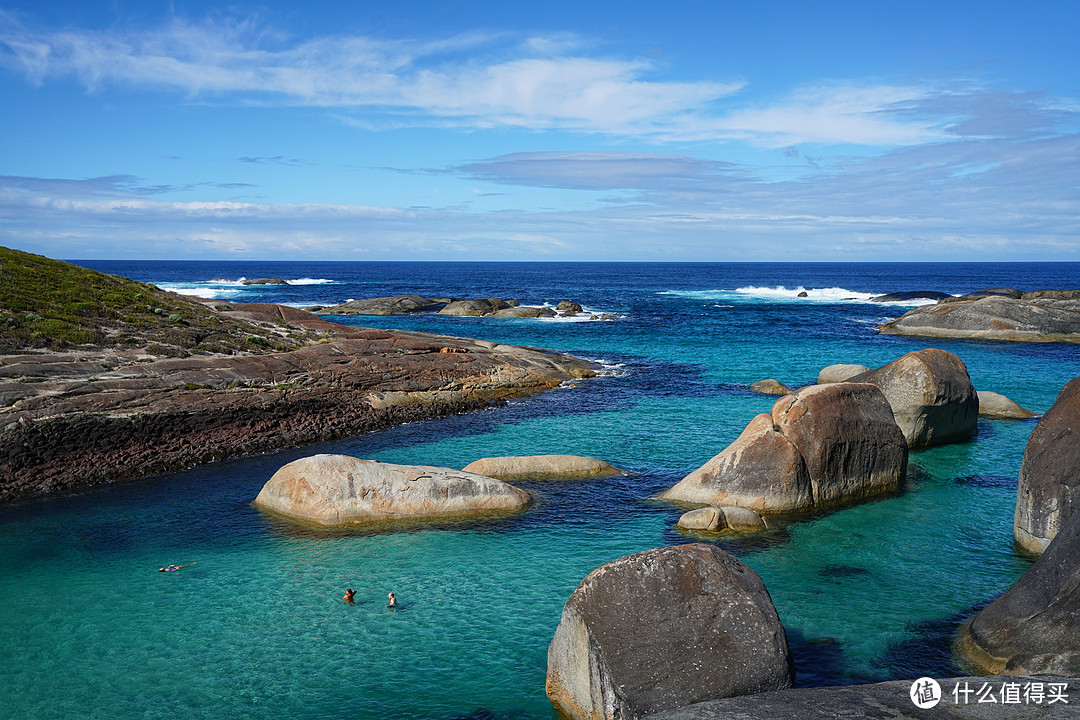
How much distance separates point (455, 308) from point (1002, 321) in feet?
166

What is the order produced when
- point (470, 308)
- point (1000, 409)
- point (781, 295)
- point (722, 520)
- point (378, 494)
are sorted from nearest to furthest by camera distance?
1. point (722, 520)
2. point (378, 494)
3. point (1000, 409)
4. point (470, 308)
5. point (781, 295)

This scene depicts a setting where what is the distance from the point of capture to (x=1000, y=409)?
28.7m

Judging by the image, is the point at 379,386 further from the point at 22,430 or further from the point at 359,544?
the point at 359,544

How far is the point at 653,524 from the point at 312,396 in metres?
15.8

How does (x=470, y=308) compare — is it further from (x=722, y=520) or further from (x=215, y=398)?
(x=722, y=520)

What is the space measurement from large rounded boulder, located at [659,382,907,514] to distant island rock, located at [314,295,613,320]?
5662 cm

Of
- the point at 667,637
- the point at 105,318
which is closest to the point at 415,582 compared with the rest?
the point at 667,637

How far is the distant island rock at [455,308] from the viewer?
77.0m

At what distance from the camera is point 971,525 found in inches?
692

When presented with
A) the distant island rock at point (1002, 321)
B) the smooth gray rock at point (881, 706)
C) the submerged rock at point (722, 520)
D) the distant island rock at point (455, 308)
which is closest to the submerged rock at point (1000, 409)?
the submerged rock at point (722, 520)

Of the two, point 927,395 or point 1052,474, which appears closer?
point 1052,474

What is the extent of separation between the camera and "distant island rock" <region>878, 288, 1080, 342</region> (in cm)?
5184

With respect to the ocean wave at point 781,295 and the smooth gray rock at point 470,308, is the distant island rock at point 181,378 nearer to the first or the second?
the smooth gray rock at point 470,308

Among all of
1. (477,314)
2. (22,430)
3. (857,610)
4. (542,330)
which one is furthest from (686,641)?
(477,314)
